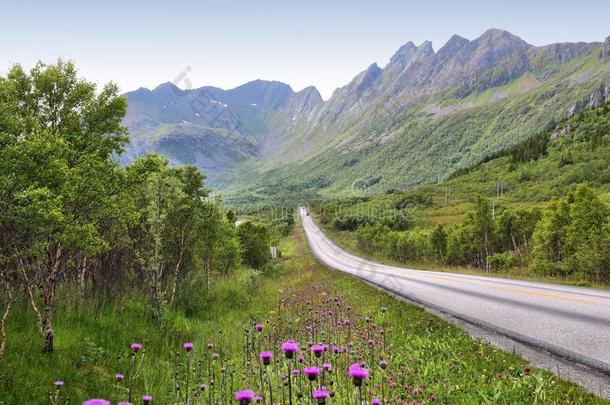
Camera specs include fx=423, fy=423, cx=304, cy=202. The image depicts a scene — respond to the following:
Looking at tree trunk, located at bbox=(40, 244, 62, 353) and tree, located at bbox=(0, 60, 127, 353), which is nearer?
tree, located at bbox=(0, 60, 127, 353)

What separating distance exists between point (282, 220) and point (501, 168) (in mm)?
114258

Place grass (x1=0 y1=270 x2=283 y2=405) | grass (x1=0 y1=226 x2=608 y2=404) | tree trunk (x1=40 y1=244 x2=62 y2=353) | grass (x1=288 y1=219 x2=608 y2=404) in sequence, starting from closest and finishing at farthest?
grass (x1=288 y1=219 x2=608 y2=404) < grass (x1=0 y1=226 x2=608 y2=404) < grass (x1=0 y1=270 x2=283 y2=405) < tree trunk (x1=40 y1=244 x2=62 y2=353)

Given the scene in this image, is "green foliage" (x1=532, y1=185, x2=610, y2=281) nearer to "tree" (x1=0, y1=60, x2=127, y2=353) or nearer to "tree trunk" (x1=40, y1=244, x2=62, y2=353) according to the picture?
"tree" (x1=0, y1=60, x2=127, y2=353)

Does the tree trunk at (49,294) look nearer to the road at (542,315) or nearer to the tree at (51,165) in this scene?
the tree at (51,165)

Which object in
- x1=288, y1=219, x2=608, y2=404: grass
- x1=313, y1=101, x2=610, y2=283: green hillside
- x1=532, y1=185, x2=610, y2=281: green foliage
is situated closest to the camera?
x1=288, y1=219, x2=608, y2=404: grass

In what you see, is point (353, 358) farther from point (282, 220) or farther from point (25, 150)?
point (282, 220)

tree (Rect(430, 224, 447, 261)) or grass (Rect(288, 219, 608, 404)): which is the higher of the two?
grass (Rect(288, 219, 608, 404))

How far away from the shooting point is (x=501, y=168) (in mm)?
198250

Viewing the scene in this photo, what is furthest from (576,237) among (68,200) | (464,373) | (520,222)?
(68,200)

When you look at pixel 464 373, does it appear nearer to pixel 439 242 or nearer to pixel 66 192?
pixel 66 192

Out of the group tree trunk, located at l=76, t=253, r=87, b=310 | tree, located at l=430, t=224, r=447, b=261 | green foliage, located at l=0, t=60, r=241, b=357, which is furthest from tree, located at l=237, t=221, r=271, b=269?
tree trunk, located at l=76, t=253, r=87, b=310

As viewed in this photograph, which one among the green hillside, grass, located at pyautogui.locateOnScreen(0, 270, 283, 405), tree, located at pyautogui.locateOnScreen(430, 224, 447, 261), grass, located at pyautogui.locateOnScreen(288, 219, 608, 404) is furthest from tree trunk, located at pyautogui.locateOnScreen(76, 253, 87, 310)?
tree, located at pyautogui.locateOnScreen(430, 224, 447, 261)

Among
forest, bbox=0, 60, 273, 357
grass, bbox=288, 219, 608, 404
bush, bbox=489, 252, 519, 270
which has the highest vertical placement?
forest, bbox=0, 60, 273, 357

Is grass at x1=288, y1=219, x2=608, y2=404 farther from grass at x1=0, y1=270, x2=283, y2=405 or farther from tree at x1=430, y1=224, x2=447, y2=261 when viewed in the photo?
tree at x1=430, y1=224, x2=447, y2=261
